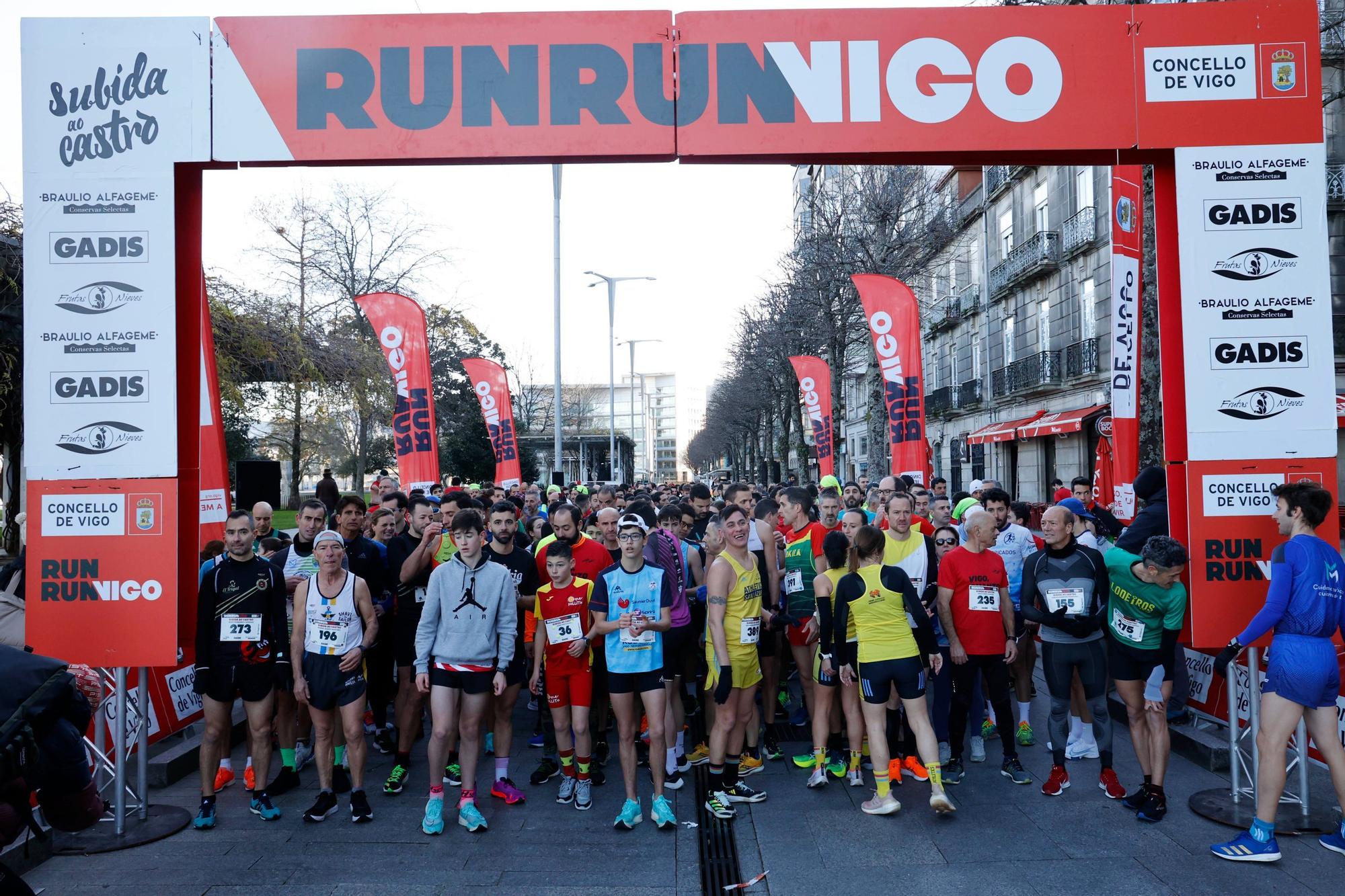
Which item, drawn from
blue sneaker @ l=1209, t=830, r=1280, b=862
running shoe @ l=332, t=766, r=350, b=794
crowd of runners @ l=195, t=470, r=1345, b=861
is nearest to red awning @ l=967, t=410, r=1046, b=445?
crowd of runners @ l=195, t=470, r=1345, b=861

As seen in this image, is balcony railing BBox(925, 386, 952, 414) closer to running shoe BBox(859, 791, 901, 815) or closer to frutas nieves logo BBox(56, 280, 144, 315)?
running shoe BBox(859, 791, 901, 815)

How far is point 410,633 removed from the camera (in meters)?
7.20

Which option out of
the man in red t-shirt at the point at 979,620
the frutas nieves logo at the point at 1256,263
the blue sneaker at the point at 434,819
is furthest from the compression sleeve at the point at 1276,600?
the blue sneaker at the point at 434,819

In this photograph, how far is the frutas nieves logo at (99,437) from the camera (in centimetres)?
588

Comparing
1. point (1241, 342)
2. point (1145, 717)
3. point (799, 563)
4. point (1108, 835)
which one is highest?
point (1241, 342)

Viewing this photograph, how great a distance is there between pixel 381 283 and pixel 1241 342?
29.9 metres

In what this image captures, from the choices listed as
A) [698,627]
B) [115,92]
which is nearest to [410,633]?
[698,627]

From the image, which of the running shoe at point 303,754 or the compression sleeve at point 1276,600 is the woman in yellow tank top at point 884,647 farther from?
the running shoe at point 303,754

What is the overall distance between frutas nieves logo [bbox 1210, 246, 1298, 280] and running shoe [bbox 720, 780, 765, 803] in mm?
4549

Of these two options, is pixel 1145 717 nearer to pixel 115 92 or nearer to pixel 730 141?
pixel 730 141

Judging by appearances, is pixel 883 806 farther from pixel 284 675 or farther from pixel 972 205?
pixel 972 205

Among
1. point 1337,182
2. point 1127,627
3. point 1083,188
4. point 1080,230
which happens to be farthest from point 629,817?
point 1083,188

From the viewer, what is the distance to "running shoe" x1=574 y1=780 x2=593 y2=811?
613cm

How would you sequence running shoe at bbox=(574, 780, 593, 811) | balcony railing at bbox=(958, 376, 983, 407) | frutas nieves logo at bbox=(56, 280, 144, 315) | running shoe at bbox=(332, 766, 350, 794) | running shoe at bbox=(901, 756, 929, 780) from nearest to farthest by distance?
frutas nieves logo at bbox=(56, 280, 144, 315), running shoe at bbox=(574, 780, 593, 811), running shoe at bbox=(332, 766, 350, 794), running shoe at bbox=(901, 756, 929, 780), balcony railing at bbox=(958, 376, 983, 407)
